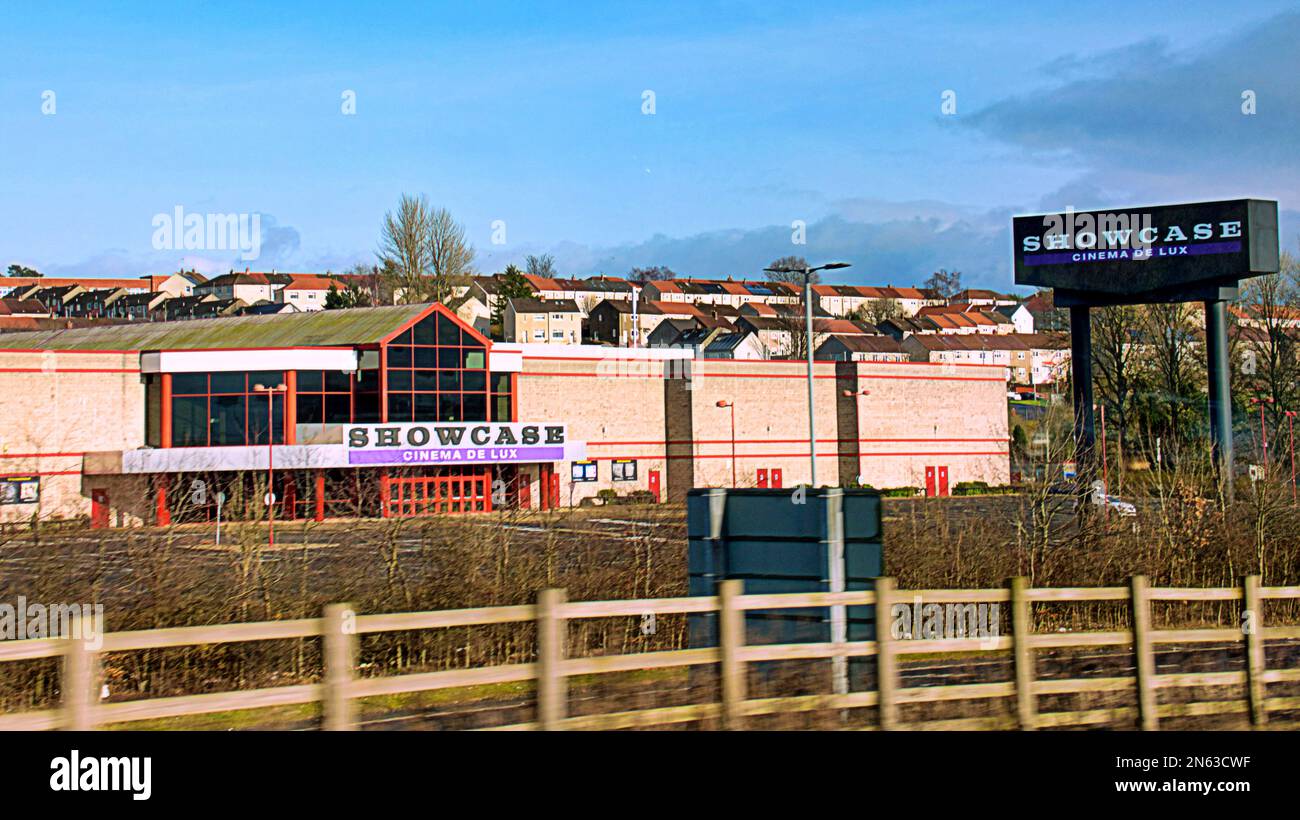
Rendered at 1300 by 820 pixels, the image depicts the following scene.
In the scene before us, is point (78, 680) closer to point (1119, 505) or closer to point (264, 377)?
point (1119, 505)

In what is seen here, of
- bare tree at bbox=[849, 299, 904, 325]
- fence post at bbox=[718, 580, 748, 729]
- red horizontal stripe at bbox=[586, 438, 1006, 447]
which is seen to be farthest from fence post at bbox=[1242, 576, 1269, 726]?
bare tree at bbox=[849, 299, 904, 325]

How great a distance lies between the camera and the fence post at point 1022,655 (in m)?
10.6

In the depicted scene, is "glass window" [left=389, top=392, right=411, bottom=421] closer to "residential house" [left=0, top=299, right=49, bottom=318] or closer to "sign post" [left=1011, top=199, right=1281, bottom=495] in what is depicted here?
"sign post" [left=1011, top=199, right=1281, bottom=495]

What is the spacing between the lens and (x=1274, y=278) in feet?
235

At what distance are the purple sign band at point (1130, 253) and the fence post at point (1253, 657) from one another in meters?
27.5

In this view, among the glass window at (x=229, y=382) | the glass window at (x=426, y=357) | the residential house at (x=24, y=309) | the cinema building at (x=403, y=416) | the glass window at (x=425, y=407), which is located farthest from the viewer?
the residential house at (x=24, y=309)

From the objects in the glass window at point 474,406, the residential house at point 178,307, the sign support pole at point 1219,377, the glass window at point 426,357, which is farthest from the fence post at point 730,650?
the residential house at point 178,307

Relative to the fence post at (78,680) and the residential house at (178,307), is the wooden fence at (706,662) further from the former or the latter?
the residential house at (178,307)

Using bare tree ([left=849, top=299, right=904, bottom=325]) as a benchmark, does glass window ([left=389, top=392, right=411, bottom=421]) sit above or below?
below

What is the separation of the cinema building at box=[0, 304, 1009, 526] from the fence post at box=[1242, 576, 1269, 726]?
104ft

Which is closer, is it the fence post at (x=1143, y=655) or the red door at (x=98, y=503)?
the fence post at (x=1143, y=655)

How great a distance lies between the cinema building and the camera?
49375mm

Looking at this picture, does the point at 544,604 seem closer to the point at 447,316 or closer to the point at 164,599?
the point at 164,599
